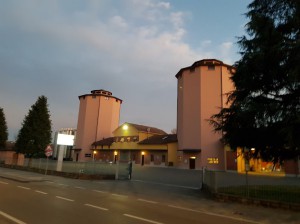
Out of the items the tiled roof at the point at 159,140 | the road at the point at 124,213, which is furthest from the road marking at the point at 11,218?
the tiled roof at the point at 159,140

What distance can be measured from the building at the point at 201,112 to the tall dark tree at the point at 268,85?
35.9 meters

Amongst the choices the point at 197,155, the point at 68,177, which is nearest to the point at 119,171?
the point at 68,177

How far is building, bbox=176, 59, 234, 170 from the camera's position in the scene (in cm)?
5016

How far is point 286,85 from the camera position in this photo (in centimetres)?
1289

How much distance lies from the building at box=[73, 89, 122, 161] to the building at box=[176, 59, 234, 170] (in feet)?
96.8

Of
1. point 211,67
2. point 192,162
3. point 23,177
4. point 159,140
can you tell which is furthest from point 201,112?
point 23,177

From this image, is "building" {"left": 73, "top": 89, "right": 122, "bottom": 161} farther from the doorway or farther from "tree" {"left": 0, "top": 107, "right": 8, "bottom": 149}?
the doorway

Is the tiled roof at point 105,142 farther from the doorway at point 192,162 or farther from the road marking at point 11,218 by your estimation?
the road marking at point 11,218

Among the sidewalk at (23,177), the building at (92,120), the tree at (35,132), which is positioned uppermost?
the building at (92,120)

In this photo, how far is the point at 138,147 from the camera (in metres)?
63.7

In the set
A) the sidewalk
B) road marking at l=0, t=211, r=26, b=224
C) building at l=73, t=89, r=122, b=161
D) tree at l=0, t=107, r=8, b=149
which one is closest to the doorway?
the sidewalk

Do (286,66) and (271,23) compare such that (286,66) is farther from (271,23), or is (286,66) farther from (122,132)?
(122,132)

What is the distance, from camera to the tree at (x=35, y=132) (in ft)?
123

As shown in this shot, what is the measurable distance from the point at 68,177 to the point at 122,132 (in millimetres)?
44573
